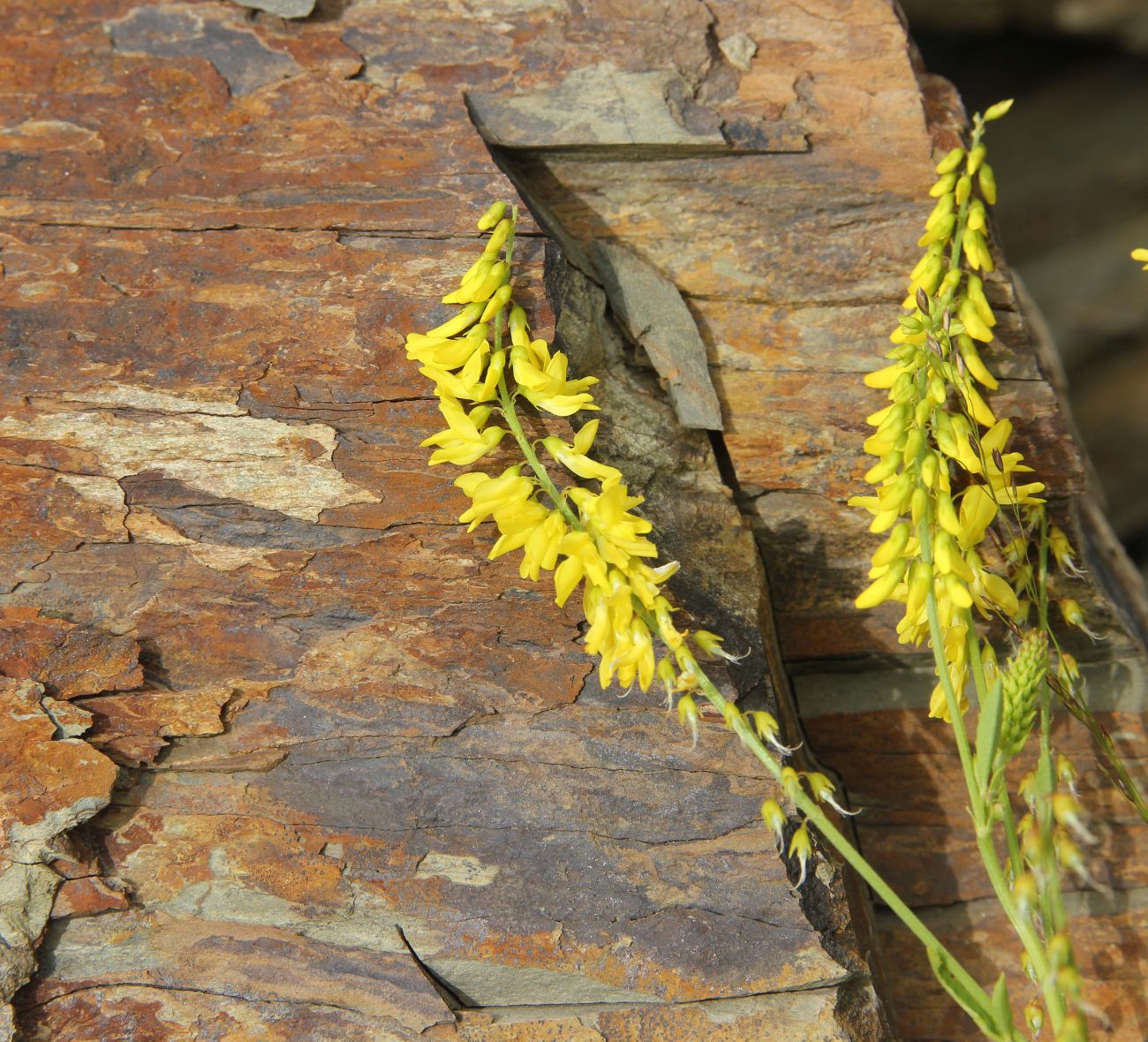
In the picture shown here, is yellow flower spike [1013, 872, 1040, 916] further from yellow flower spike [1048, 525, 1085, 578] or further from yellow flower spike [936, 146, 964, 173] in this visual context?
yellow flower spike [936, 146, 964, 173]

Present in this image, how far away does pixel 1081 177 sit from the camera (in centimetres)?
462

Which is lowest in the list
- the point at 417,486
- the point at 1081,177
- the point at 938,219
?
the point at 1081,177

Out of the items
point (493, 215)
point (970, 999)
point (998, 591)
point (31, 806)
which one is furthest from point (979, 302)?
point (31, 806)

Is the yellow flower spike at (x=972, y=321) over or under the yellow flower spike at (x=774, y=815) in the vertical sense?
over

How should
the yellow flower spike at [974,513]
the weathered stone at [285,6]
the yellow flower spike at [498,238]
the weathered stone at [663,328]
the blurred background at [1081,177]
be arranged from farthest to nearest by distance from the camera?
the blurred background at [1081,177] < the weathered stone at [285,6] < the weathered stone at [663,328] < the yellow flower spike at [498,238] < the yellow flower spike at [974,513]

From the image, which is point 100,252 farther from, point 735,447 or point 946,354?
point 946,354

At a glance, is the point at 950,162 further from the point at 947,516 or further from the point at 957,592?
the point at 957,592

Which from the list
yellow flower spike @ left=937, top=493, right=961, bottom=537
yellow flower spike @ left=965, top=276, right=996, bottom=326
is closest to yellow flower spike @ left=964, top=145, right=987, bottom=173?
yellow flower spike @ left=965, top=276, right=996, bottom=326

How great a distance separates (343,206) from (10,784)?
1115 millimetres

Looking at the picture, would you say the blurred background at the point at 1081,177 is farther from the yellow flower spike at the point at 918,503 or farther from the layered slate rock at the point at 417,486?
the yellow flower spike at the point at 918,503

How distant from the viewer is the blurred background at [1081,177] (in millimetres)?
4387

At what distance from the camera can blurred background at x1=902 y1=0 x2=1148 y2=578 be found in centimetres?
439

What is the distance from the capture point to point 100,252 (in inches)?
76.6

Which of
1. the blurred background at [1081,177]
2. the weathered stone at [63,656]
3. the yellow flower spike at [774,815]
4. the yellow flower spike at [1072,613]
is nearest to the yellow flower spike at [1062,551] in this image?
the yellow flower spike at [1072,613]
